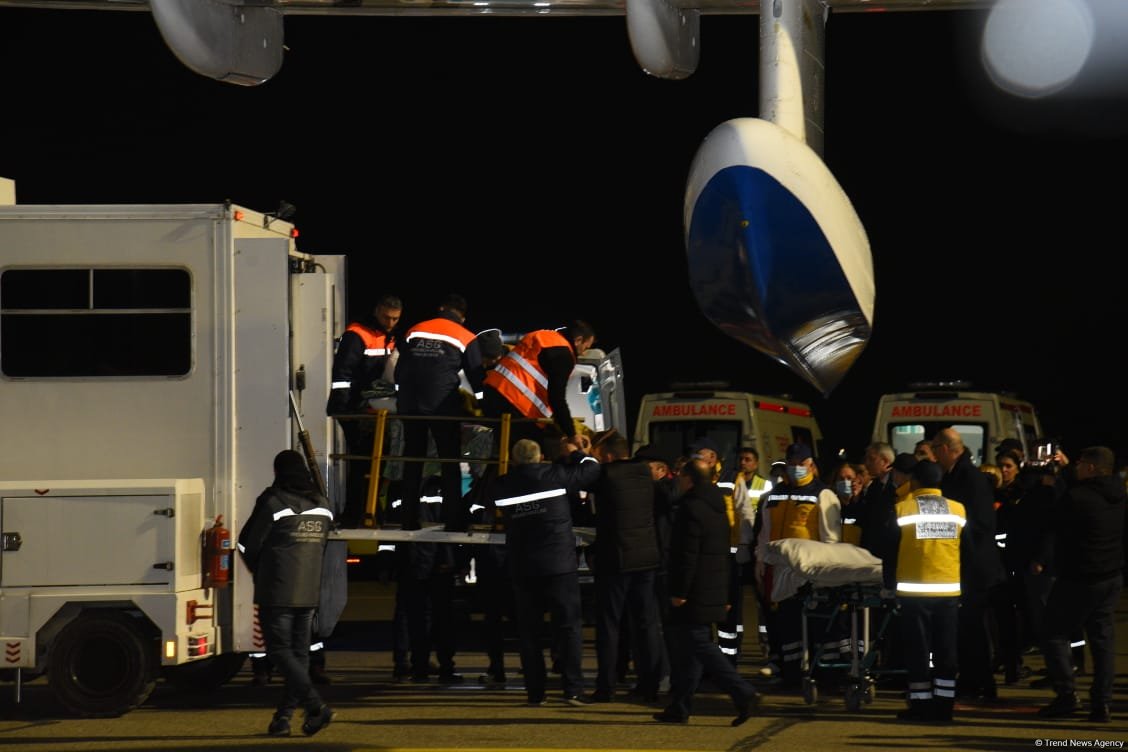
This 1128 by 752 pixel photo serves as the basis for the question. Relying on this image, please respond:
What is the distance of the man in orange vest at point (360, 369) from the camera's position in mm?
10648

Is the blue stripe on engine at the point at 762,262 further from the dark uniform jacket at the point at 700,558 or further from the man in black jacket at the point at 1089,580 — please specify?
the man in black jacket at the point at 1089,580

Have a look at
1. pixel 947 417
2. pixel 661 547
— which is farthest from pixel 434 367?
pixel 947 417

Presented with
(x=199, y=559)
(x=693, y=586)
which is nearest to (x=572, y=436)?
(x=693, y=586)

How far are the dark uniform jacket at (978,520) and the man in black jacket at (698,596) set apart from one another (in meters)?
1.56

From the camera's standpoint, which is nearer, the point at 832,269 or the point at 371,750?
the point at 832,269

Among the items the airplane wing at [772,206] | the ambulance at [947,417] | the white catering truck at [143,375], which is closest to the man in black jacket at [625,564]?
the white catering truck at [143,375]

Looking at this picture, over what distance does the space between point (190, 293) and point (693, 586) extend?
12.0 feet

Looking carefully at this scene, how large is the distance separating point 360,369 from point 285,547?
1.94m

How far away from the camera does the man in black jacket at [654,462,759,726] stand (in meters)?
9.69

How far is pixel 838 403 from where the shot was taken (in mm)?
40000

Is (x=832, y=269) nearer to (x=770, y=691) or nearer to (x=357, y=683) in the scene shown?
(x=770, y=691)

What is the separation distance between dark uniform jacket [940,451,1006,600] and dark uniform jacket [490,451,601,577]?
2326 mm

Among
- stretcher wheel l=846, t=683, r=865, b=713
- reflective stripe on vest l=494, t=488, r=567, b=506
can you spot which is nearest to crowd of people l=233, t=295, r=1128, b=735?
reflective stripe on vest l=494, t=488, r=567, b=506

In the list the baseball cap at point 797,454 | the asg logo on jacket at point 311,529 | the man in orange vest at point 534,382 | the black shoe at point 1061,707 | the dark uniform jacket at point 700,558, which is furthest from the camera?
the baseball cap at point 797,454
